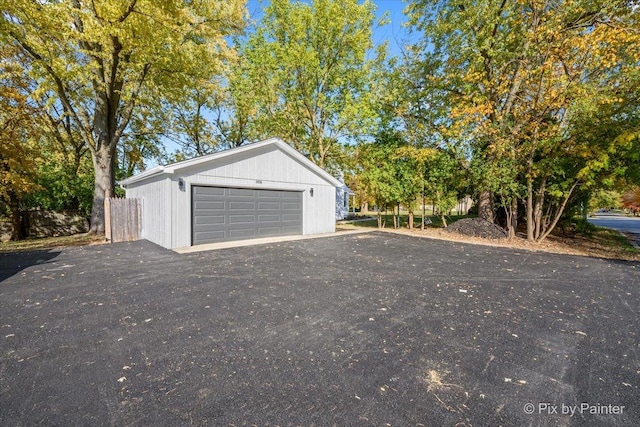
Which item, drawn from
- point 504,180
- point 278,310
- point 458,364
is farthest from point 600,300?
point 504,180

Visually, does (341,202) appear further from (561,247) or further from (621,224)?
(621,224)

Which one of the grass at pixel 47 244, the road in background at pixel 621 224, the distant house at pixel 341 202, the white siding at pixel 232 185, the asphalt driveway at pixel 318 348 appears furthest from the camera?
the distant house at pixel 341 202

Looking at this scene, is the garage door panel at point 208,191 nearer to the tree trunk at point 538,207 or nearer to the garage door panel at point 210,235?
the garage door panel at point 210,235

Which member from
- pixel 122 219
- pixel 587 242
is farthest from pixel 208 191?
pixel 587 242

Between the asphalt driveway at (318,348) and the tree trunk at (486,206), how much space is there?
6591 mm

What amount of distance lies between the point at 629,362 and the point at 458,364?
168 centimetres

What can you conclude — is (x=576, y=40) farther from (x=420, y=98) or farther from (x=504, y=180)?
(x=420, y=98)

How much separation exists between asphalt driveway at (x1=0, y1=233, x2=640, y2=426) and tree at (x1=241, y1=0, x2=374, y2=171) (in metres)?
12.9

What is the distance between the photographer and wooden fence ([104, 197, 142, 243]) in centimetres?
924

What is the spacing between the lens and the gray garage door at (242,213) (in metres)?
8.77

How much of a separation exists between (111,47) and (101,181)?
17.6 feet

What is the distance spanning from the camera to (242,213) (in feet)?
31.9

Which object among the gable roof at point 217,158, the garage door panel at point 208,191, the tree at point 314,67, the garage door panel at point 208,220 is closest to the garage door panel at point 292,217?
the gable roof at point 217,158

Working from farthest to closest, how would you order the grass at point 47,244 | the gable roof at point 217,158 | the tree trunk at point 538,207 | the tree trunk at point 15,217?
the tree trunk at point 15,217, the tree trunk at point 538,207, the grass at point 47,244, the gable roof at point 217,158
